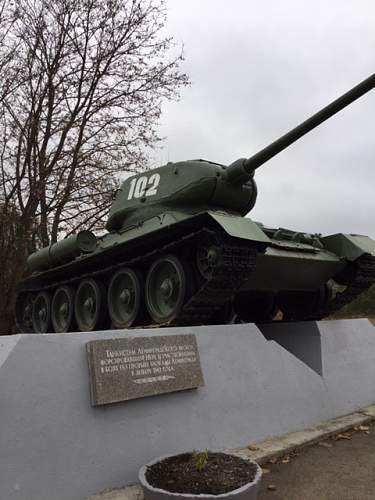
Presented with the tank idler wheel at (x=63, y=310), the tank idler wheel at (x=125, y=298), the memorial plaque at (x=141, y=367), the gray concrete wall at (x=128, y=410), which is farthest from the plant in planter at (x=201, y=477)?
the tank idler wheel at (x=63, y=310)

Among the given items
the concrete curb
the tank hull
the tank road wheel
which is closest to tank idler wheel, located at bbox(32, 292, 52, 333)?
the tank hull

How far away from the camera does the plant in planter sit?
315cm

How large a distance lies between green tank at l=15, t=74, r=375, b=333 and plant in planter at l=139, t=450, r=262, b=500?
8.78 feet

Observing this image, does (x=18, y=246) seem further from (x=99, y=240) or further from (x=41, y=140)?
(x=99, y=240)

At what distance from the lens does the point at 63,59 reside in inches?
543

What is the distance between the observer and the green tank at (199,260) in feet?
20.7

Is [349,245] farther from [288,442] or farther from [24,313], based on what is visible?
[24,313]

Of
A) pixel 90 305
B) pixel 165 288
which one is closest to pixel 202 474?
pixel 165 288

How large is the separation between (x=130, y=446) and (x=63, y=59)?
12.3 m

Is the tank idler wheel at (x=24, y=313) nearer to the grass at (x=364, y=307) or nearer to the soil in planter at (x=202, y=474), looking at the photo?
the soil in planter at (x=202, y=474)

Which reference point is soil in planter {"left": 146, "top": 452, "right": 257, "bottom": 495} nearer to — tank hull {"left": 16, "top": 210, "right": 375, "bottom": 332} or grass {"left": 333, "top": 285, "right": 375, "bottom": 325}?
tank hull {"left": 16, "top": 210, "right": 375, "bottom": 332}

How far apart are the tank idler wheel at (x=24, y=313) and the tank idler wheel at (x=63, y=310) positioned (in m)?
1.67

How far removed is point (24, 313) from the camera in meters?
11.8

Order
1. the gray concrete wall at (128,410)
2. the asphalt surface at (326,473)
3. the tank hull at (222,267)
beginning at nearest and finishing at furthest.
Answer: the gray concrete wall at (128,410) < the asphalt surface at (326,473) < the tank hull at (222,267)
